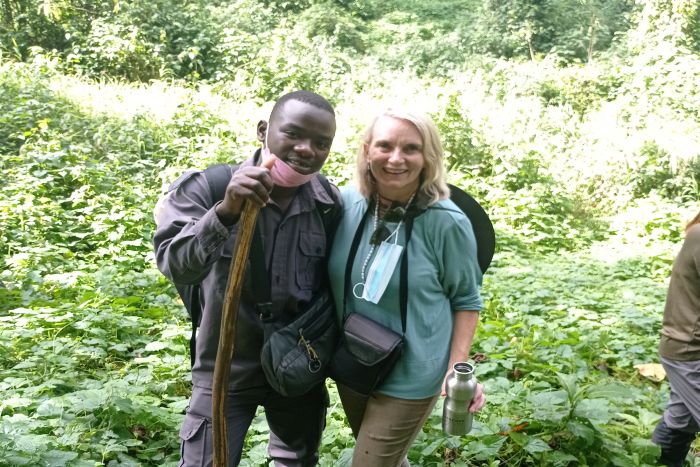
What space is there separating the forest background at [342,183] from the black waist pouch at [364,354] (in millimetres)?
890

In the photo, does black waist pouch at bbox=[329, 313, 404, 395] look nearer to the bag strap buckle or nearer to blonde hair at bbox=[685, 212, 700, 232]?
the bag strap buckle

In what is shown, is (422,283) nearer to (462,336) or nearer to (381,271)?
(381,271)

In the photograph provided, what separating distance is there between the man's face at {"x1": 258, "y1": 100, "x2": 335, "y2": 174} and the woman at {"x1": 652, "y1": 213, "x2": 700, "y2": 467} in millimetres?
2162

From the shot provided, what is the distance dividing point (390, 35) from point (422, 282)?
1781 cm

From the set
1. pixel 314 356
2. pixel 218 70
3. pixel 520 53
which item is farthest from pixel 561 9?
pixel 314 356

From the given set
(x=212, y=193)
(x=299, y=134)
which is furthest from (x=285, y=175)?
(x=212, y=193)

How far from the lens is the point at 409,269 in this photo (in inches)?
78.2

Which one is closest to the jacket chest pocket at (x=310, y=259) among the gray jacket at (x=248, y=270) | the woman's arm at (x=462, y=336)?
the gray jacket at (x=248, y=270)

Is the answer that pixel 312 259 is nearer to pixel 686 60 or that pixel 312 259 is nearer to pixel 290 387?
pixel 290 387

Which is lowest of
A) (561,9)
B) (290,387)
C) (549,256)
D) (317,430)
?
(549,256)

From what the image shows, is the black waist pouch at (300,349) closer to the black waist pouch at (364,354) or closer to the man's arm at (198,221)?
the black waist pouch at (364,354)

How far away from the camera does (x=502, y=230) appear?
309 inches

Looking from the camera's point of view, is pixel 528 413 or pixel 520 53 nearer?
pixel 528 413

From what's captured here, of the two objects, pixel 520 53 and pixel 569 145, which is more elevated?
pixel 520 53
